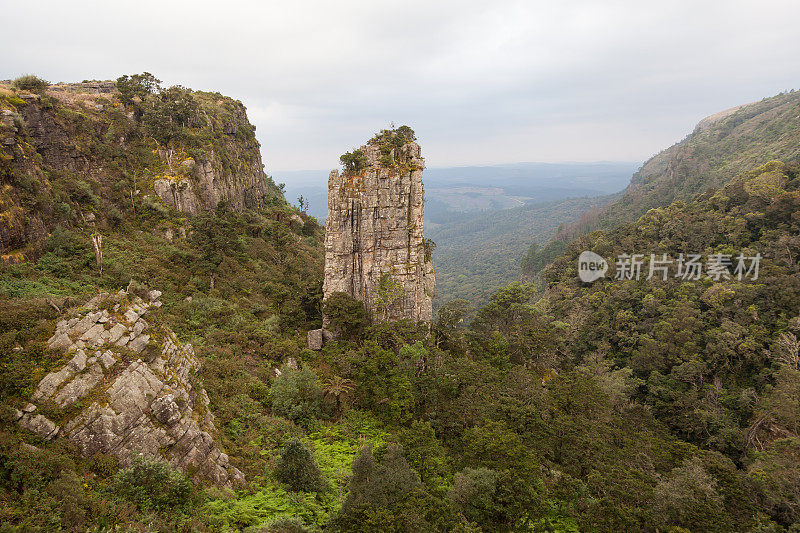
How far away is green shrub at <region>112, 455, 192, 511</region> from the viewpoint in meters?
9.89

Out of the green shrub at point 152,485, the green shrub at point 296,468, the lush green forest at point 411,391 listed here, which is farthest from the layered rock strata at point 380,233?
the green shrub at point 152,485

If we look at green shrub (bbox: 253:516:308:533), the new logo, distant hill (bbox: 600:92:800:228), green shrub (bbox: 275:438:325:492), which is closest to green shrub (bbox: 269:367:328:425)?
green shrub (bbox: 275:438:325:492)

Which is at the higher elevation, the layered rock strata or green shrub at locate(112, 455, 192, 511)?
the layered rock strata

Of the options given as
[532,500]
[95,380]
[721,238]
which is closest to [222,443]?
[95,380]

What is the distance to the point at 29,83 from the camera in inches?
1137

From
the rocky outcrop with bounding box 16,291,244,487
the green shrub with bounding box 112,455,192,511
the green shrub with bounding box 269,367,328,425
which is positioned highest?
the rocky outcrop with bounding box 16,291,244,487

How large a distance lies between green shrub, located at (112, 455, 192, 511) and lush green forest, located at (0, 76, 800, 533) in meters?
Answer: 0.06

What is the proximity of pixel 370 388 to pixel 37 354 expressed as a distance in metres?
15.1

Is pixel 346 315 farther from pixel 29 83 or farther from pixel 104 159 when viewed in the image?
pixel 29 83

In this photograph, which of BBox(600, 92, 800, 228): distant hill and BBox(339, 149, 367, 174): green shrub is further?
BBox(600, 92, 800, 228): distant hill

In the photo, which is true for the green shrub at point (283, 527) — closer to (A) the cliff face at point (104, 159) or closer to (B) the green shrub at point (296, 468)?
(B) the green shrub at point (296, 468)

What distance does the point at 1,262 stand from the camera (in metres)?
19.5

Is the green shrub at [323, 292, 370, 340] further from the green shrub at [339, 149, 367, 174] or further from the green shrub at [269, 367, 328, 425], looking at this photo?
the green shrub at [339, 149, 367, 174]

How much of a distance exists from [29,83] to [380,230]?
30806 mm
